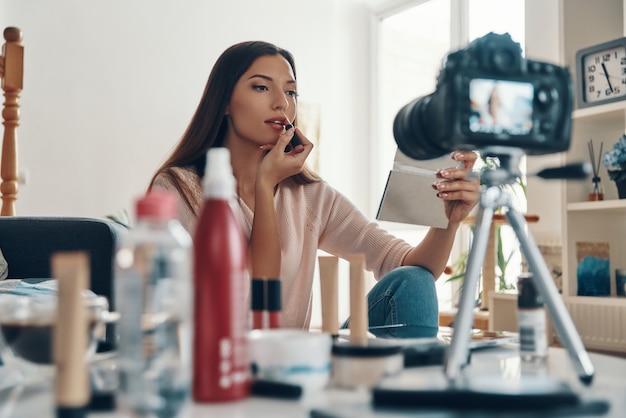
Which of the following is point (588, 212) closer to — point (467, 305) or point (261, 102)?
point (261, 102)

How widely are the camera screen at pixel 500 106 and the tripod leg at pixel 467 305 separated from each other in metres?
0.08

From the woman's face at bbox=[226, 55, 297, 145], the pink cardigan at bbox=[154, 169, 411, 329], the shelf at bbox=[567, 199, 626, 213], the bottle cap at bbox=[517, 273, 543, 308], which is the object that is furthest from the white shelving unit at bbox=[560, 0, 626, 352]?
the bottle cap at bbox=[517, 273, 543, 308]

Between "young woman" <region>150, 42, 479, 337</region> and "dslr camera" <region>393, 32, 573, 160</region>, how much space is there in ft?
2.43

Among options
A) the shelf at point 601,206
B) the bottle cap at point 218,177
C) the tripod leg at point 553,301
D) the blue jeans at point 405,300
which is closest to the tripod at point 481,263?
the tripod leg at point 553,301

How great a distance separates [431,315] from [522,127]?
685mm

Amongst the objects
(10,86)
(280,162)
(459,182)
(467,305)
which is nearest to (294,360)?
(467,305)

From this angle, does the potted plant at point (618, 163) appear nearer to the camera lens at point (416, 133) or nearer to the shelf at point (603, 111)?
the shelf at point (603, 111)

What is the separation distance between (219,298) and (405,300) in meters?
0.78

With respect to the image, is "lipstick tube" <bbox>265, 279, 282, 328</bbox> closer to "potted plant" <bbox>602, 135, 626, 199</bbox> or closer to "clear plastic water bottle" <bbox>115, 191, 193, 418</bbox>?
"clear plastic water bottle" <bbox>115, 191, 193, 418</bbox>

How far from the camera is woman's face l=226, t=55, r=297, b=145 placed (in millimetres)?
1605

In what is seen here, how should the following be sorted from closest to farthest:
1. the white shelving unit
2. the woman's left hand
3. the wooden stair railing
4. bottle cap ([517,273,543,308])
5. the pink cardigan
A: bottle cap ([517,273,543,308])
the woman's left hand
the pink cardigan
the wooden stair railing
the white shelving unit

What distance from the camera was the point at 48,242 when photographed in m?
1.58

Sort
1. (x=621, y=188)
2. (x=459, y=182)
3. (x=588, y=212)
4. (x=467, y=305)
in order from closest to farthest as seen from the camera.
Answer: (x=467, y=305) < (x=459, y=182) < (x=621, y=188) < (x=588, y=212)

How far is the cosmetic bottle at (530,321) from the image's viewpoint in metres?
0.75
